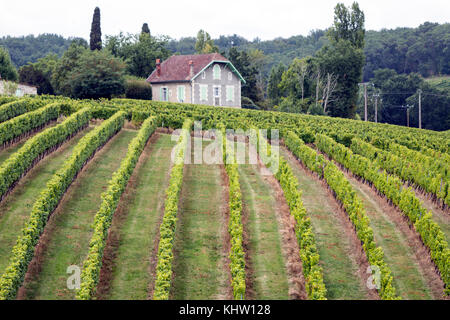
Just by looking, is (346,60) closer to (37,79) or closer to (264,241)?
(37,79)

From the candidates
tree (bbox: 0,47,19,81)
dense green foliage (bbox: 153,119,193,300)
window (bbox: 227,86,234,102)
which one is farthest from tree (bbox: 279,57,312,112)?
dense green foliage (bbox: 153,119,193,300)

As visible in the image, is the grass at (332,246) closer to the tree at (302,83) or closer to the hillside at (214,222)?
the hillside at (214,222)

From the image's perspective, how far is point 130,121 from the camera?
1971 inches

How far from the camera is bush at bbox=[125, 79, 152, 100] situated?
70.9 metres

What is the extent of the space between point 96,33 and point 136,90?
18899mm

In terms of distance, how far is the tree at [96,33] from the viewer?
8475 centimetres

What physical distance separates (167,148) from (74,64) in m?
34.4

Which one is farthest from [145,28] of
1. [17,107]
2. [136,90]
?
[17,107]

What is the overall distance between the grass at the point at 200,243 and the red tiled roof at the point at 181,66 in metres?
39.1

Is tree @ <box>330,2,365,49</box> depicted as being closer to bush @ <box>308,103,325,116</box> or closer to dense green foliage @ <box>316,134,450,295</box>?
bush @ <box>308,103,325,116</box>

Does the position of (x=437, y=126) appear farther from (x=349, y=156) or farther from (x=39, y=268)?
(x=39, y=268)

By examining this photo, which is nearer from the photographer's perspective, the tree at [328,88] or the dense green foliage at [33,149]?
the dense green foliage at [33,149]

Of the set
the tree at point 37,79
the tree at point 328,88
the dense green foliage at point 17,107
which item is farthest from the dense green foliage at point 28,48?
the dense green foliage at point 17,107

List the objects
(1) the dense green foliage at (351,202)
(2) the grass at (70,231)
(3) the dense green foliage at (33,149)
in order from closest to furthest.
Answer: (1) the dense green foliage at (351,202)
(2) the grass at (70,231)
(3) the dense green foliage at (33,149)
